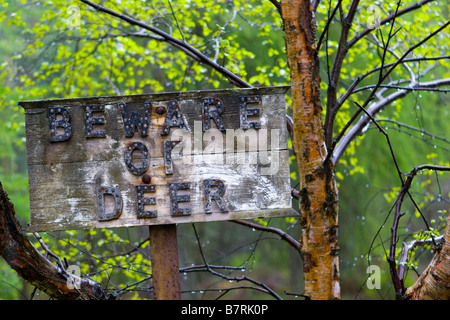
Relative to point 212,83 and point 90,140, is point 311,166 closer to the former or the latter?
point 90,140

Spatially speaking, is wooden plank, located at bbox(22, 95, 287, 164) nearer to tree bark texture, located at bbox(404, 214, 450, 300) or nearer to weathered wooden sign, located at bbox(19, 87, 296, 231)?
weathered wooden sign, located at bbox(19, 87, 296, 231)

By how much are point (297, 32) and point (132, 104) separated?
0.96 metres

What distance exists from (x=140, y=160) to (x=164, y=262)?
576 millimetres

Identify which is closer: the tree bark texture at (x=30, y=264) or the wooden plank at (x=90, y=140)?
the tree bark texture at (x=30, y=264)

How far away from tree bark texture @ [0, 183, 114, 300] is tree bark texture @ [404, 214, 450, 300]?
178cm

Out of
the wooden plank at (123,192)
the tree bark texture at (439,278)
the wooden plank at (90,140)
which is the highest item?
the wooden plank at (90,140)

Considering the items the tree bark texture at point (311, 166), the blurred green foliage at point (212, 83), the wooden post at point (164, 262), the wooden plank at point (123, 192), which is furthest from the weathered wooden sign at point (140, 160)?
the blurred green foliage at point (212, 83)

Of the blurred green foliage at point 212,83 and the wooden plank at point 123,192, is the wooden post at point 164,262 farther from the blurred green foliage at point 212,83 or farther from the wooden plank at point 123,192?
the blurred green foliage at point 212,83

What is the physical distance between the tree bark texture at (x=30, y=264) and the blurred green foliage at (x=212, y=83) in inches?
30.3

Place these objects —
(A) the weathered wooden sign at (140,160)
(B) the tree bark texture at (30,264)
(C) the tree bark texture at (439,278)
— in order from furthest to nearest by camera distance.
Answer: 1. (A) the weathered wooden sign at (140,160)
2. (B) the tree bark texture at (30,264)
3. (C) the tree bark texture at (439,278)

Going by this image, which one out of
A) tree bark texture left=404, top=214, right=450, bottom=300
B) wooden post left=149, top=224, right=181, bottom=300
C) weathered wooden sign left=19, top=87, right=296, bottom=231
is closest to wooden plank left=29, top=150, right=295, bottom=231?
weathered wooden sign left=19, top=87, right=296, bottom=231

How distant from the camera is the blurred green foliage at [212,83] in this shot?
477cm
